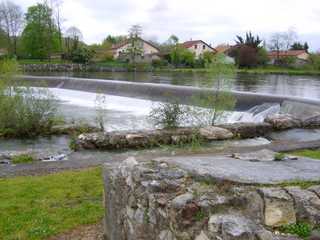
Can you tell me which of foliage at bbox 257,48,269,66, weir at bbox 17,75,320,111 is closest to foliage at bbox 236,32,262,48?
foliage at bbox 257,48,269,66

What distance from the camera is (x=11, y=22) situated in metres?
54.3

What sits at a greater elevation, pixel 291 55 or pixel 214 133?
pixel 291 55

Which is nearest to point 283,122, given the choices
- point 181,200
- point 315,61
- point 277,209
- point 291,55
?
point 277,209

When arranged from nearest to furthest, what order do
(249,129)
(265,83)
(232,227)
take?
1. (232,227)
2. (249,129)
3. (265,83)

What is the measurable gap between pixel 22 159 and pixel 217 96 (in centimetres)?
669

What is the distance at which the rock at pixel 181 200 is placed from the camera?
272 centimetres

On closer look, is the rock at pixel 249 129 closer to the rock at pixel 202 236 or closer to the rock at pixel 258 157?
the rock at pixel 258 157

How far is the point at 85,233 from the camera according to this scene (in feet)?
14.5

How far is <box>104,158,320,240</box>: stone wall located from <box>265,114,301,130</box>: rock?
34.3 feet

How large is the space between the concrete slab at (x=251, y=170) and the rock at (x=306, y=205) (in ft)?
0.56

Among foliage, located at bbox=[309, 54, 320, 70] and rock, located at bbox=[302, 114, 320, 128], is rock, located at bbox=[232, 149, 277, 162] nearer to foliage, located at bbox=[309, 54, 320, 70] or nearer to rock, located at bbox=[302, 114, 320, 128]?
rock, located at bbox=[302, 114, 320, 128]

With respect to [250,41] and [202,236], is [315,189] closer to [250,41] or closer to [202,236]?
[202,236]

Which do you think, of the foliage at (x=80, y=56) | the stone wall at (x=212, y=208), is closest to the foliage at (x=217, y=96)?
the stone wall at (x=212, y=208)

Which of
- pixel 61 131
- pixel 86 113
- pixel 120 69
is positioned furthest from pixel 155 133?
pixel 120 69
